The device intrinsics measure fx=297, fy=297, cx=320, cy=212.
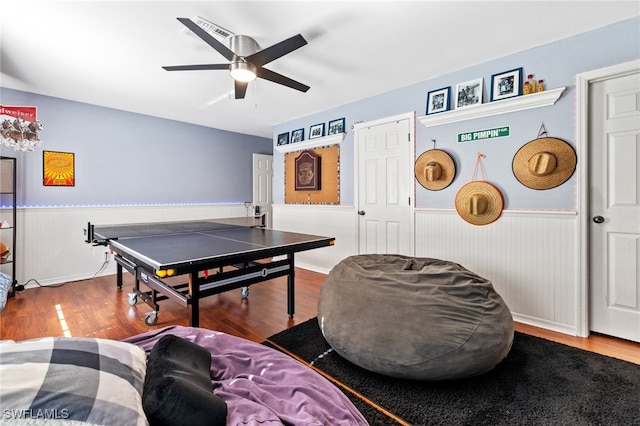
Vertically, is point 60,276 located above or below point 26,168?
below

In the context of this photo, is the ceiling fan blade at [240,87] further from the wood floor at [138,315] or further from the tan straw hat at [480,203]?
the tan straw hat at [480,203]

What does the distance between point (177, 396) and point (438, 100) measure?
3.52m

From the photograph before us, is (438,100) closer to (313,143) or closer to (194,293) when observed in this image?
(313,143)

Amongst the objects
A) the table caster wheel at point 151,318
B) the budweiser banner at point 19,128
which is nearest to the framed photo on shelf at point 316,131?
the table caster wheel at point 151,318

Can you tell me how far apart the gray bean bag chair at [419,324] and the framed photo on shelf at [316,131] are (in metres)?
2.99

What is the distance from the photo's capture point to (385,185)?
12.6 ft

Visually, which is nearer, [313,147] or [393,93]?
[393,93]

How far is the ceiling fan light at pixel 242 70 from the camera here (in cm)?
236

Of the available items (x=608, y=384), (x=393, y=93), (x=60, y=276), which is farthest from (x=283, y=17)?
(x=60, y=276)

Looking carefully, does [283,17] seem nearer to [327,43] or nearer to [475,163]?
[327,43]

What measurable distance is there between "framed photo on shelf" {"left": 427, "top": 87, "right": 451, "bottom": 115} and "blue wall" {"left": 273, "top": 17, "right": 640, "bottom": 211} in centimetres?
6

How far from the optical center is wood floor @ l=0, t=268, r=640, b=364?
8.16 ft

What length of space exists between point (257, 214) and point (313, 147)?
6.56ft

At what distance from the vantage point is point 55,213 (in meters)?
3.97
